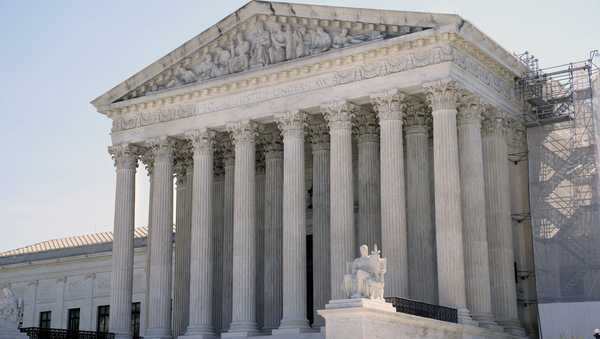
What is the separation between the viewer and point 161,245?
171ft

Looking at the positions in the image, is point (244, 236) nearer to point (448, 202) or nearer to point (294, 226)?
point (294, 226)

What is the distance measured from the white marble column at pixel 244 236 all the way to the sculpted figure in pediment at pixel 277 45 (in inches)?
138

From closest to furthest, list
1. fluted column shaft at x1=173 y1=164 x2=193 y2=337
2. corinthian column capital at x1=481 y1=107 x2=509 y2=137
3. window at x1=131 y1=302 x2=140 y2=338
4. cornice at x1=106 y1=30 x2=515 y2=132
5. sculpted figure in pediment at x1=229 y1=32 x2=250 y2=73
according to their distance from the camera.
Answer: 1. cornice at x1=106 y1=30 x2=515 y2=132
2. corinthian column capital at x1=481 y1=107 x2=509 y2=137
3. sculpted figure in pediment at x1=229 y1=32 x2=250 y2=73
4. fluted column shaft at x1=173 y1=164 x2=193 y2=337
5. window at x1=131 y1=302 x2=140 y2=338

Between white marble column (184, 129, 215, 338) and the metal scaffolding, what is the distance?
16.2m

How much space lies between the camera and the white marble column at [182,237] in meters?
55.0

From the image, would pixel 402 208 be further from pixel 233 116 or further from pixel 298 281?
pixel 233 116

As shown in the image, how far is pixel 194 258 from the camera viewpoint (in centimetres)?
5041

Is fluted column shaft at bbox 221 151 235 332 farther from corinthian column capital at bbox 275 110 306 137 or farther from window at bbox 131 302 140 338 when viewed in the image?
window at bbox 131 302 140 338

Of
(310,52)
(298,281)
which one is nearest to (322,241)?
(298,281)

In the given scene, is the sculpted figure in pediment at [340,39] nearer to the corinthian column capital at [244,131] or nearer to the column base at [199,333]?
the corinthian column capital at [244,131]

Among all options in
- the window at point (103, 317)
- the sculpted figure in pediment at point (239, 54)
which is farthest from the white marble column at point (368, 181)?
the window at point (103, 317)

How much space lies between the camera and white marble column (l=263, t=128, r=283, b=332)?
52.5 metres

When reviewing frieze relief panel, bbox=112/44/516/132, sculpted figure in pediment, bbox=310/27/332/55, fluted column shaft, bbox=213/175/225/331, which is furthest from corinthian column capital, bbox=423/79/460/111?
fluted column shaft, bbox=213/175/225/331

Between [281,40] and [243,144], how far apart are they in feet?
18.3
